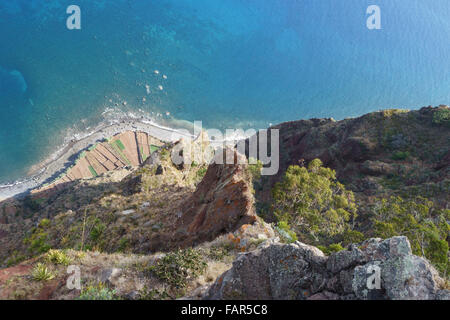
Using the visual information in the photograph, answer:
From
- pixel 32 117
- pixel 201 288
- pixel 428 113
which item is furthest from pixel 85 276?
pixel 32 117

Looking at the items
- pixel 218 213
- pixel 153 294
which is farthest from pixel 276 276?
pixel 218 213

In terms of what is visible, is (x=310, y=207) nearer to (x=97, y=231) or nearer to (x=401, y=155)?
(x=97, y=231)

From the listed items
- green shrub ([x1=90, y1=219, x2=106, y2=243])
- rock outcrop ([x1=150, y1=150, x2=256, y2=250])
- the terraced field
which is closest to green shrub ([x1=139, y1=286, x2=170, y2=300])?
rock outcrop ([x1=150, y1=150, x2=256, y2=250])

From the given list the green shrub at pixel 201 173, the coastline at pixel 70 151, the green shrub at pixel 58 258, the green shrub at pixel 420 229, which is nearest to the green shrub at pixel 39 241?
the green shrub at pixel 58 258

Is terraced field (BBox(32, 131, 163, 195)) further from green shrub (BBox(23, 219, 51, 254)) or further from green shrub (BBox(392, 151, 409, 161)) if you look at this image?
green shrub (BBox(392, 151, 409, 161))

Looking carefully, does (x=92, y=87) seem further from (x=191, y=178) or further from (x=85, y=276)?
(x=85, y=276)

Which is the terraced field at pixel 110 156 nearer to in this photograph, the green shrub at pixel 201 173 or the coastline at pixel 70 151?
the coastline at pixel 70 151
